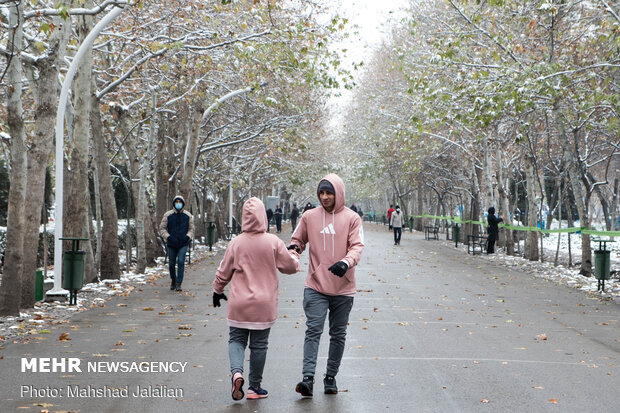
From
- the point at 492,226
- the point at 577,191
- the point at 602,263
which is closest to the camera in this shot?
the point at 602,263

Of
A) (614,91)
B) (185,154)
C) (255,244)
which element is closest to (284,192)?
(185,154)

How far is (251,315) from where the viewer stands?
6.41m

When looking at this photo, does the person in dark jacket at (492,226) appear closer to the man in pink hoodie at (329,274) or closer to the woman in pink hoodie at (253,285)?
the man in pink hoodie at (329,274)

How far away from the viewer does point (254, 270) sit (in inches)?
256

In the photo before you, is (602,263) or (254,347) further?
(602,263)

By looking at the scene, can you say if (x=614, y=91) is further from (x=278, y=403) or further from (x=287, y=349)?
(x=278, y=403)

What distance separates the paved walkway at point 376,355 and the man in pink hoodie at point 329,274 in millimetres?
342

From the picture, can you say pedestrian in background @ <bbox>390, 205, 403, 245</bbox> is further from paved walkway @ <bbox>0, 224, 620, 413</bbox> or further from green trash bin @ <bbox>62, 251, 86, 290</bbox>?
green trash bin @ <bbox>62, 251, 86, 290</bbox>

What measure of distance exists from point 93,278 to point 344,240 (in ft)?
37.4

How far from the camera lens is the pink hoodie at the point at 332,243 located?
6.63 metres

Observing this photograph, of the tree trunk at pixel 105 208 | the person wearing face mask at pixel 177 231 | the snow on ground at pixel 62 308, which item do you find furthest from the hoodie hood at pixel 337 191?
the tree trunk at pixel 105 208

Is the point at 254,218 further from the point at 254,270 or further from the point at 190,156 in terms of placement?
the point at 190,156

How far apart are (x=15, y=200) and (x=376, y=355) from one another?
5.96 meters

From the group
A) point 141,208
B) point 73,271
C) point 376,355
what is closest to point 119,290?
point 73,271
